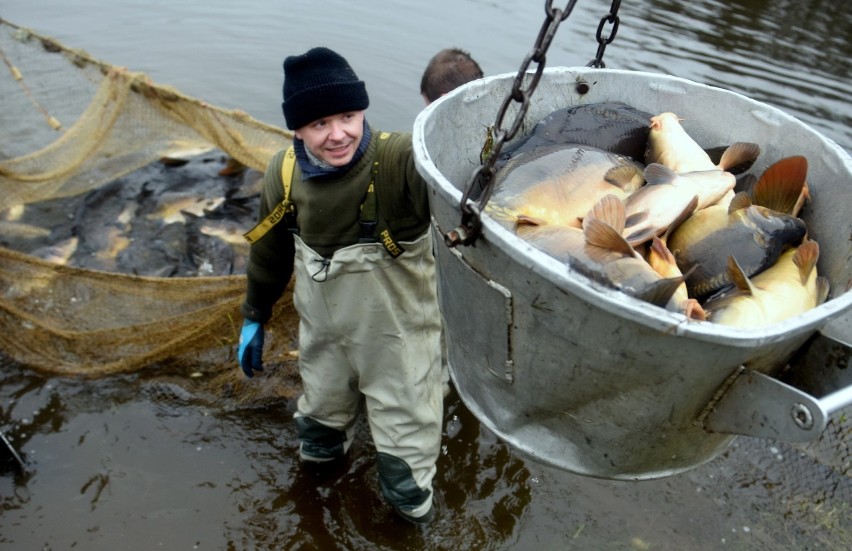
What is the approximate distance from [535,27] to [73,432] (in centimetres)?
1011

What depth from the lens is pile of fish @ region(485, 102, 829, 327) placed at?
161cm

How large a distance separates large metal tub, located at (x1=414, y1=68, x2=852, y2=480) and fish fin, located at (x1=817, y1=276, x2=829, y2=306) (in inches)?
1.1

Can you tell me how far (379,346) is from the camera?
9.78 feet

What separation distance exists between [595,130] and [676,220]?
53 centimetres

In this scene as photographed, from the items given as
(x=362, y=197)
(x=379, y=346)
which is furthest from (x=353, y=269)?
(x=379, y=346)

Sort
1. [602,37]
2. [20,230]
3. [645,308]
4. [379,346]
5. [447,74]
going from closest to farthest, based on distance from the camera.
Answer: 1. [645,308]
2. [602,37]
3. [379,346]
4. [447,74]
5. [20,230]

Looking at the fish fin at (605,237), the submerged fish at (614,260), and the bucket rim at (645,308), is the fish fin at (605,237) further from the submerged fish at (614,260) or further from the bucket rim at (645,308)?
the bucket rim at (645,308)

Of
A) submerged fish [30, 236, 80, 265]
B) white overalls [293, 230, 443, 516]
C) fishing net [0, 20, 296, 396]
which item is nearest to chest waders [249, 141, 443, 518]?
white overalls [293, 230, 443, 516]

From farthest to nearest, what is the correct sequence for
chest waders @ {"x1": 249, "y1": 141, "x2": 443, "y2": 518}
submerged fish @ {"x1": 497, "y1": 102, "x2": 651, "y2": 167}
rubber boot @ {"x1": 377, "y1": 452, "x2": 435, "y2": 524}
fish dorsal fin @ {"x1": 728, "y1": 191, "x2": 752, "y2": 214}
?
rubber boot @ {"x1": 377, "y1": 452, "x2": 435, "y2": 524} < chest waders @ {"x1": 249, "y1": 141, "x2": 443, "y2": 518} < submerged fish @ {"x1": 497, "y1": 102, "x2": 651, "y2": 167} < fish dorsal fin @ {"x1": 728, "y1": 191, "x2": 752, "y2": 214}

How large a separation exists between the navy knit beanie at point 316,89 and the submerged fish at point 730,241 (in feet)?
4.53

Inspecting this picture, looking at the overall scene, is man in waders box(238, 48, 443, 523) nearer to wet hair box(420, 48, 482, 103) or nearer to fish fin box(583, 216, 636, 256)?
fish fin box(583, 216, 636, 256)

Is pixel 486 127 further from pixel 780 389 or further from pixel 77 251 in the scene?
pixel 77 251

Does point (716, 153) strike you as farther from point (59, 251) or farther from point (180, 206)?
point (59, 251)

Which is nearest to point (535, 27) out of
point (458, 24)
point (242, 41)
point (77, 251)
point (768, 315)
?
point (458, 24)
